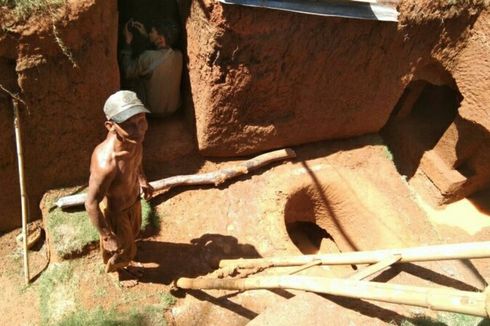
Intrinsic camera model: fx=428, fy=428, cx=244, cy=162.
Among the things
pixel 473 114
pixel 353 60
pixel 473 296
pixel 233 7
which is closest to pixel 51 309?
pixel 233 7

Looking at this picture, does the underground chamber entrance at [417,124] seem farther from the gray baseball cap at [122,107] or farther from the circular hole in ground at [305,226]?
the gray baseball cap at [122,107]

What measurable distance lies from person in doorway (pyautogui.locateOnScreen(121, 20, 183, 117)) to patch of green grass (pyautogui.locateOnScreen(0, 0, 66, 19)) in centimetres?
121

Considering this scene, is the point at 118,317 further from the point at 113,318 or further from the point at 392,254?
the point at 392,254

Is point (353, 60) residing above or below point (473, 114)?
above

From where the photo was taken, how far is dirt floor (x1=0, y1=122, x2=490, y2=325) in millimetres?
4180

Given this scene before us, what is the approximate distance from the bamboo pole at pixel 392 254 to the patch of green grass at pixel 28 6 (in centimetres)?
333

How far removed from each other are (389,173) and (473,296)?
472 centimetres

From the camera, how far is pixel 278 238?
5.78 meters

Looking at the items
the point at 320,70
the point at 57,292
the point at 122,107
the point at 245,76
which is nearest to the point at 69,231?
the point at 57,292

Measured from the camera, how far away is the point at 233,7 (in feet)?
15.3

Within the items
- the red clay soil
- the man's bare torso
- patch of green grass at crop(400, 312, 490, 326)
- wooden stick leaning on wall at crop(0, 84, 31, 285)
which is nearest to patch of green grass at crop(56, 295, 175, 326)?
wooden stick leaning on wall at crop(0, 84, 31, 285)

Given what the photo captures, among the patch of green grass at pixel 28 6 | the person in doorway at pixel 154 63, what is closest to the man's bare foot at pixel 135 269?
the person in doorway at pixel 154 63

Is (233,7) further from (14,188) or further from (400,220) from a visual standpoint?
(400,220)

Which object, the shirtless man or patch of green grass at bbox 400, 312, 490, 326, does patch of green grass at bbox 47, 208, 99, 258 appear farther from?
patch of green grass at bbox 400, 312, 490, 326
